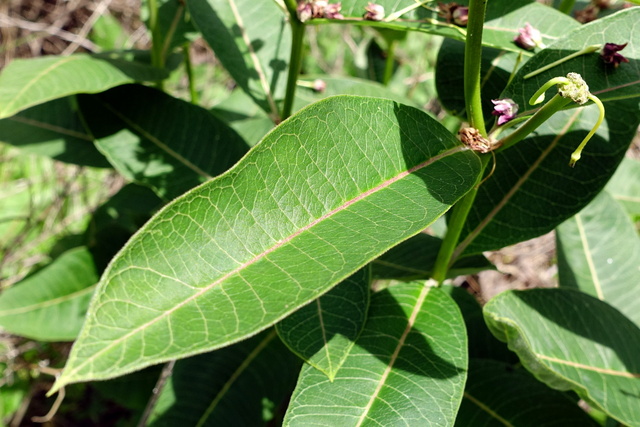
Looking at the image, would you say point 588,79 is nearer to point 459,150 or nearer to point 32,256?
point 459,150

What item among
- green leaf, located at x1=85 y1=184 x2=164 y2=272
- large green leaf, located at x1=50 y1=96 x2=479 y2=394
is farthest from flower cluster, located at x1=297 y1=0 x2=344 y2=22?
green leaf, located at x1=85 y1=184 x2=164 y2=272

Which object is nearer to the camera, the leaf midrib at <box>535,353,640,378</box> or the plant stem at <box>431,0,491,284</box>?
the plant stem at <box>431,0,491,284</box>

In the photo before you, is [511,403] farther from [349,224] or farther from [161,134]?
[161,134]

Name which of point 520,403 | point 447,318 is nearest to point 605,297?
point 520,403

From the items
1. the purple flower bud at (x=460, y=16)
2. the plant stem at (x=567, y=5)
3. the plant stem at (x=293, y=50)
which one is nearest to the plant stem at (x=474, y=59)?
the purple flower bud at (x=460, y=16)

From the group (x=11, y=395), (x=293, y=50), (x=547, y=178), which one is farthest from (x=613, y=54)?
(x=11, y=395)

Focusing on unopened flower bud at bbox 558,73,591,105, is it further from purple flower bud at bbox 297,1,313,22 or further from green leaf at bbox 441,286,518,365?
green leaf at bbox 441,286,518,365

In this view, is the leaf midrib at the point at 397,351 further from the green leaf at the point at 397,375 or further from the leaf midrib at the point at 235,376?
the leaf midrib at the point at 235,376
